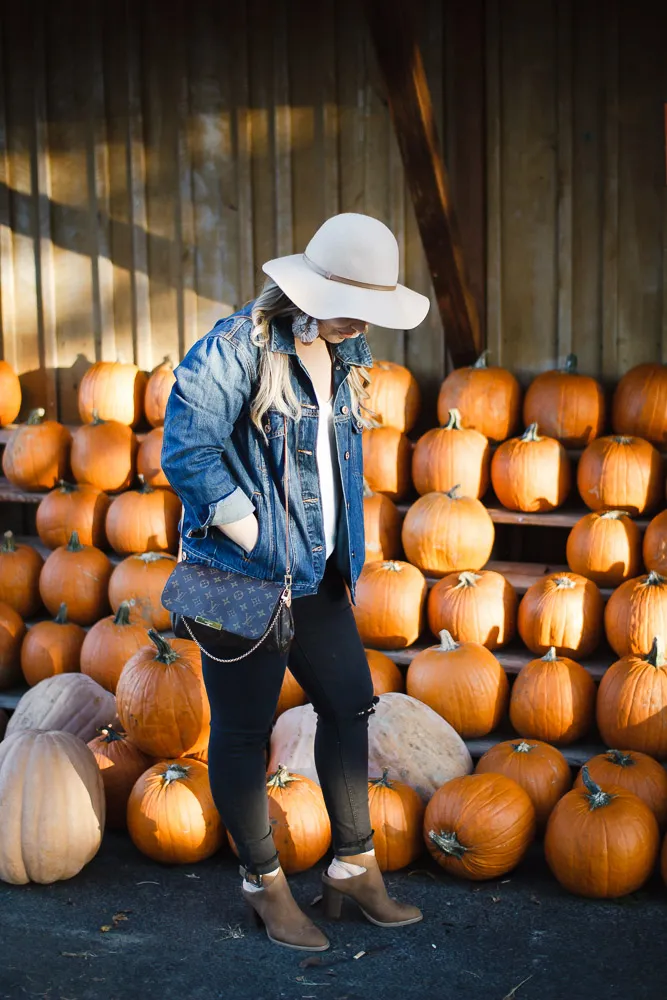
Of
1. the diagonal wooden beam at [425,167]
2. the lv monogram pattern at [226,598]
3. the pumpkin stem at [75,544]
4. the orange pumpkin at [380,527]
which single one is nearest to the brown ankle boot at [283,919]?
the lv monogram pattern at [226,598]

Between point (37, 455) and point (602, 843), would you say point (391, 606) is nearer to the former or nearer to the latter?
point (602, 843)

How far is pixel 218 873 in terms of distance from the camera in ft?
12.1

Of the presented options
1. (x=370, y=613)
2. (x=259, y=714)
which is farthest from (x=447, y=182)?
(x=259, y=714)

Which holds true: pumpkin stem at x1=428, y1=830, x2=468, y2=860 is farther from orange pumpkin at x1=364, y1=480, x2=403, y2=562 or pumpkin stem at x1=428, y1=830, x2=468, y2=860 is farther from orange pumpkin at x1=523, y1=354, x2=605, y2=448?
orange pumpkin at x1=523, y1=354, x2=605, y2=448

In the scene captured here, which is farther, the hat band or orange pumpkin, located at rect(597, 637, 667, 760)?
orange pumpkin, located at rect(597, 637, 667, 760)

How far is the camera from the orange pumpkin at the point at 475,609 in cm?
445

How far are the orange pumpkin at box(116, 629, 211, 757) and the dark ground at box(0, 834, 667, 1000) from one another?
0.45 metres

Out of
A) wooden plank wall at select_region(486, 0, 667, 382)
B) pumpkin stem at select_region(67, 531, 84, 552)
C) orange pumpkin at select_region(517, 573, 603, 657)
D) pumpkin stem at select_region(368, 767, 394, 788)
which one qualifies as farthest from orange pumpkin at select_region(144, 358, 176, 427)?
pumpkin stem at select_region(368, 767, 394, 788)

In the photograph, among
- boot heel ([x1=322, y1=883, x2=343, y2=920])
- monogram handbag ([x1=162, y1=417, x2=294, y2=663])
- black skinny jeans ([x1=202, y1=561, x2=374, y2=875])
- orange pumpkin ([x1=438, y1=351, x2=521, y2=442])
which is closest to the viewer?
monogram handbag ([x1=162, y1=417, x2=294, y2=663])

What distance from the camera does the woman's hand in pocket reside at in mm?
2771

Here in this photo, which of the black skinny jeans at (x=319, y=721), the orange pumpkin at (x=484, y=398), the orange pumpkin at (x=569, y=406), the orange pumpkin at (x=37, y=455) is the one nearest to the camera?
the black skinny jeans at (x=319, y=721)

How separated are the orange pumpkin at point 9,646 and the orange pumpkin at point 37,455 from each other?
2.33ft

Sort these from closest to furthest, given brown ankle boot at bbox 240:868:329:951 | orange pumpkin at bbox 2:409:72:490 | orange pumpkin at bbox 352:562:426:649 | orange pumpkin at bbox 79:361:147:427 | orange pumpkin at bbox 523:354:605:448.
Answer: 1. brown ankle boot at bbox 240:868:329:951
2. orange pumpkin at bbox 352:562:426:649
3. orange pumpkin at bbox 523:354:605:448
4. orange pumpkin at bbox 2:409:72:490
5. orange pumpkin at bbox 79:361:147:427

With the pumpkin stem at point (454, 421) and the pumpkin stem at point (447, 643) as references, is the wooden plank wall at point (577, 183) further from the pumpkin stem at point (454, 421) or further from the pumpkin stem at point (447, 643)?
the pumpkin stem at point (447, 643)
